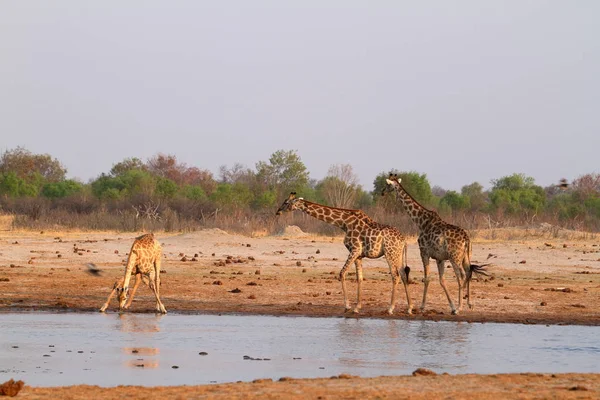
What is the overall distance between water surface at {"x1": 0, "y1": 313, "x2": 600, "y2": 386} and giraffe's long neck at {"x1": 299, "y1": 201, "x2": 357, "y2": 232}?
208 centimetres

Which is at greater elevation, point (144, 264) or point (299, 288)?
point (144, 264)

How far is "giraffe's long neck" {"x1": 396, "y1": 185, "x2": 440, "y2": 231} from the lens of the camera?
66.6ft

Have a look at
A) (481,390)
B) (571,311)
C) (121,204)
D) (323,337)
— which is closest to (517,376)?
(481,390)

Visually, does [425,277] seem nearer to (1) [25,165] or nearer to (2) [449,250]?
(2) [449,250]

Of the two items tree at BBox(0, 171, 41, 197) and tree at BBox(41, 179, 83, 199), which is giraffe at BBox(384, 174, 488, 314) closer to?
tree at BBox(41, 179, 83, 199)

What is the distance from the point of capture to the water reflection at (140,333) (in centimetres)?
1288

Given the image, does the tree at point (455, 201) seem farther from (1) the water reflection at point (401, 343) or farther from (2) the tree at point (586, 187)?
(1) the water reflection at point (401, 343)

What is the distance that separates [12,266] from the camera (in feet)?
88.1

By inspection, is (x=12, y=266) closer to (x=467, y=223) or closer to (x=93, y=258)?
(x=93, y=258)

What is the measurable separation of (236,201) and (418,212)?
126 ft

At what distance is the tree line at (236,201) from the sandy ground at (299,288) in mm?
4156

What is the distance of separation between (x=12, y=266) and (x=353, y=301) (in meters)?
10.1

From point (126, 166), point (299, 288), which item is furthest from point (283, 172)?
point (299, 288)

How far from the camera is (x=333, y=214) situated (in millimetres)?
20234
